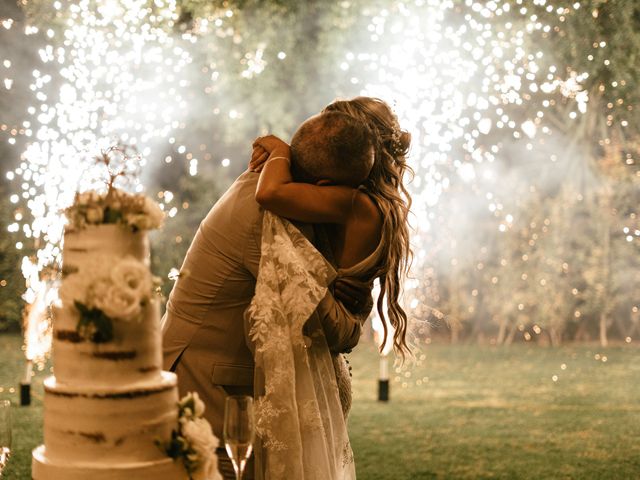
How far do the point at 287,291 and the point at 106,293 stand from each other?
2.94 ft

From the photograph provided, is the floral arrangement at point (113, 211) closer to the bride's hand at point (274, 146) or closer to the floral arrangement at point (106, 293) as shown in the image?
the floral arrangement at point (106, 293)

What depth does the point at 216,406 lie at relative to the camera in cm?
270

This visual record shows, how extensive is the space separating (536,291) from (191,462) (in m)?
9.64

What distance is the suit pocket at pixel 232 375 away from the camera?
2703mm

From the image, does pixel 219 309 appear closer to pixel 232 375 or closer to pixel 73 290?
pixel 232 375

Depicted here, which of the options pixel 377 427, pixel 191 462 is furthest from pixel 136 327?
pixel 377 427

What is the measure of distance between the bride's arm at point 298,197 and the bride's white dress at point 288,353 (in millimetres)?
73

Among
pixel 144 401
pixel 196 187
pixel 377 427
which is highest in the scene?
pixel 196 187

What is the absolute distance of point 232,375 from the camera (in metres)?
2.75

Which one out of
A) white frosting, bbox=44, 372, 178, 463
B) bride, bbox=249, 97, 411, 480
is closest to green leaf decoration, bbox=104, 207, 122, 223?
white frosting, bbox=44, 372, 178, 463

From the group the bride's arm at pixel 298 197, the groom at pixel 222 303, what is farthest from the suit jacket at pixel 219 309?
the bride's arm at pixel 298 197

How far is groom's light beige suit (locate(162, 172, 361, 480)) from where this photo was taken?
2.70 m

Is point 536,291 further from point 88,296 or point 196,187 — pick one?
point 88,296

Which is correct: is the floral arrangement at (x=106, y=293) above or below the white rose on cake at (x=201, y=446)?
above
